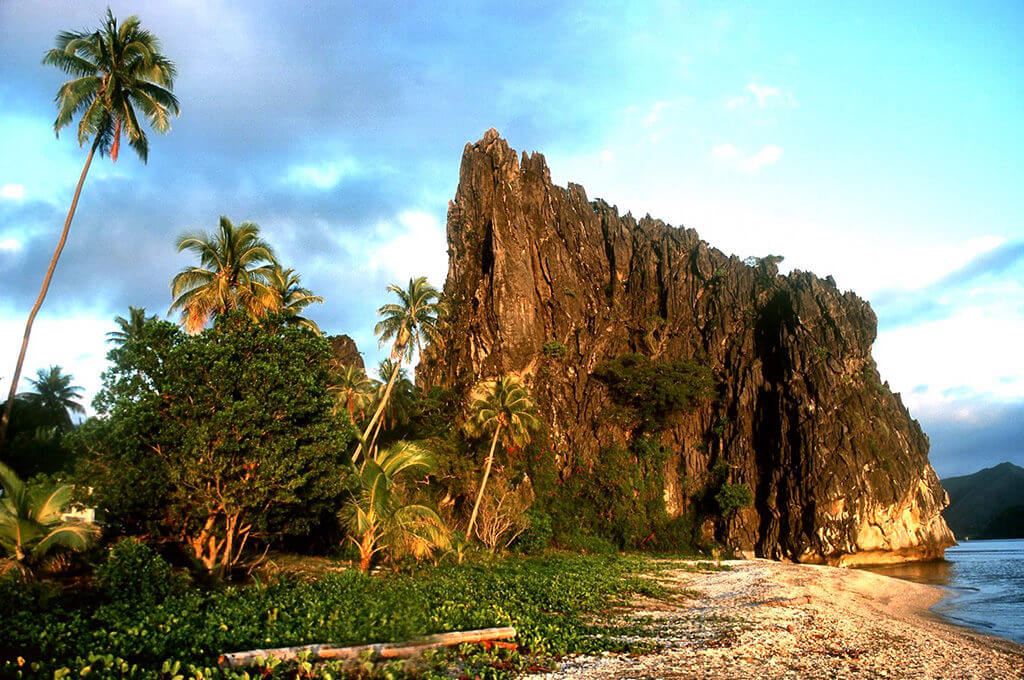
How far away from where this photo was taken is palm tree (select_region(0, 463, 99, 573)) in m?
14.1

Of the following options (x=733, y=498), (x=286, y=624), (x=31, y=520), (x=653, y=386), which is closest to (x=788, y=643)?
(x=286, y=624)

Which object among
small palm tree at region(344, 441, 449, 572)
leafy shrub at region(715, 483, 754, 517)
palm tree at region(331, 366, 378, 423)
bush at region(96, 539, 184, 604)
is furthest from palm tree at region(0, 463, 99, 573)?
leafy shrub at region(715, 483, 754, 517)

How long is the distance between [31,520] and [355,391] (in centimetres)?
2690

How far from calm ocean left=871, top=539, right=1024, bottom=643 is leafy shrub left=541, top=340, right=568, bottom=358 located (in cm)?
2927

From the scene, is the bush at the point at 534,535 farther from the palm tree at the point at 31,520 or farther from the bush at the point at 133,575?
the palm tree at the point at 31,520

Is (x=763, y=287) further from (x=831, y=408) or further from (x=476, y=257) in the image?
(x=476, y=257)

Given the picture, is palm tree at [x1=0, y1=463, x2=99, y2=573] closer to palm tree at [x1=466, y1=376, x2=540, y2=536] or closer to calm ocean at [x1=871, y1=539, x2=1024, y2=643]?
palm tree at [x1=466, y1=376, x2=540, y2=536]

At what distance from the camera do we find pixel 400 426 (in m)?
48.9

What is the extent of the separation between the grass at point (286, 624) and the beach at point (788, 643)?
1107 mm

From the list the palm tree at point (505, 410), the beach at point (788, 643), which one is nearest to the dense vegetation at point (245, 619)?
the beach at point (788, 643)

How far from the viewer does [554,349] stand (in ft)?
180

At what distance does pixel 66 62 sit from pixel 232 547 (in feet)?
64.8

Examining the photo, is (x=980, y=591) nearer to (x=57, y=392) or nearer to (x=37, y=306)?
(x=37, y=306)

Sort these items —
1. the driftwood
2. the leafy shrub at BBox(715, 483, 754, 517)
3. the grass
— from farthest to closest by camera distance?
the leafy shrub at BBox(715, 483, 754, 517)
the driftwood
the grass
